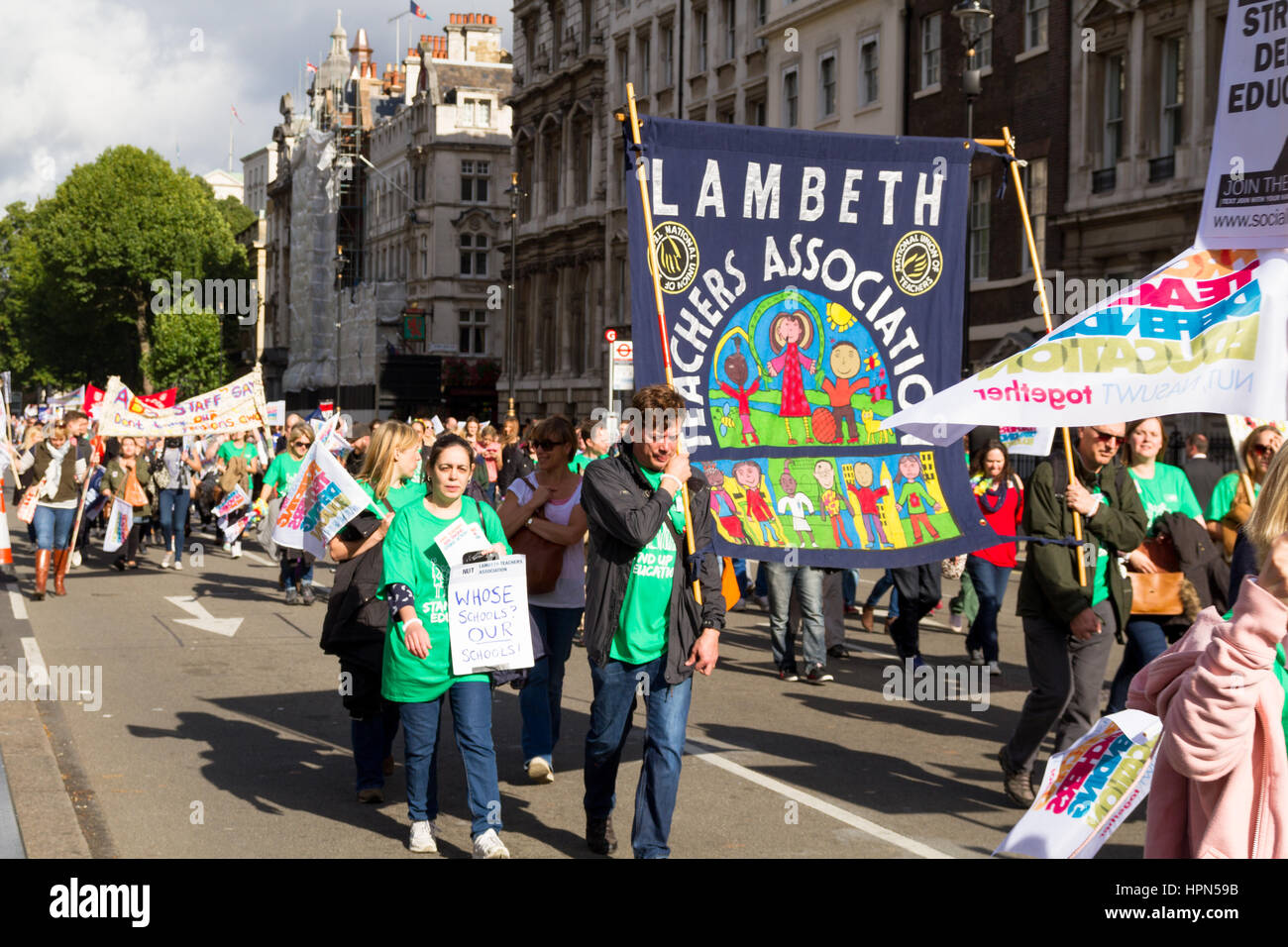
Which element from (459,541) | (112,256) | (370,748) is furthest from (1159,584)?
(112,256)

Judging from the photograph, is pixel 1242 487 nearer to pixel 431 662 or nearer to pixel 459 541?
pixel 459 541

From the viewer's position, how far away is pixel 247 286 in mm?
98250

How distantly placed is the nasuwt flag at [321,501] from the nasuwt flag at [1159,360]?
8.90 feet

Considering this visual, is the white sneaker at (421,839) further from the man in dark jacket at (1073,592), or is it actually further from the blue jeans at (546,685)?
the man in dark jacket at (1073,592)

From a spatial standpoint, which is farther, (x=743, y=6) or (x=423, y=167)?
(x=423, y=167)

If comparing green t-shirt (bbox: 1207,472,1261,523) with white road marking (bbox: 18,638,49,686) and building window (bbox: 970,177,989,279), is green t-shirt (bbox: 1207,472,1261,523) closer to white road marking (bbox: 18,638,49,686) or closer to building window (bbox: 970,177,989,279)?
white road marking (bbox: 18,638,49,686)

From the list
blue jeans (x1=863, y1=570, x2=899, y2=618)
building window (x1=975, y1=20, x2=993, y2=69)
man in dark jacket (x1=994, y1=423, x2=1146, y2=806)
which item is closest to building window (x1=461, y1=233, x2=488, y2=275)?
building window (x1=975, y1=20, x2=993, y2=69)

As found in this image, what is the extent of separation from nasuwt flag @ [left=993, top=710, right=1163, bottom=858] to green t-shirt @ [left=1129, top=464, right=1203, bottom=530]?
Result: 15.3 ft

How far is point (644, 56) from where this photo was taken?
51188 mm

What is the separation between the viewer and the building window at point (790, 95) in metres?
40.5

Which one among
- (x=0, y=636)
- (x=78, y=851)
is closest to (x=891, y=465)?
(x=78, y=851)

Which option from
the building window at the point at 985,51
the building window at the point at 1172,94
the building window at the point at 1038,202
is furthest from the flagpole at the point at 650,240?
the building window at the point at 985,51

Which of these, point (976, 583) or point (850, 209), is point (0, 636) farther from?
point (850, 209)

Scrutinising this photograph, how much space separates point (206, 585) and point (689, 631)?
13172 millimetres
